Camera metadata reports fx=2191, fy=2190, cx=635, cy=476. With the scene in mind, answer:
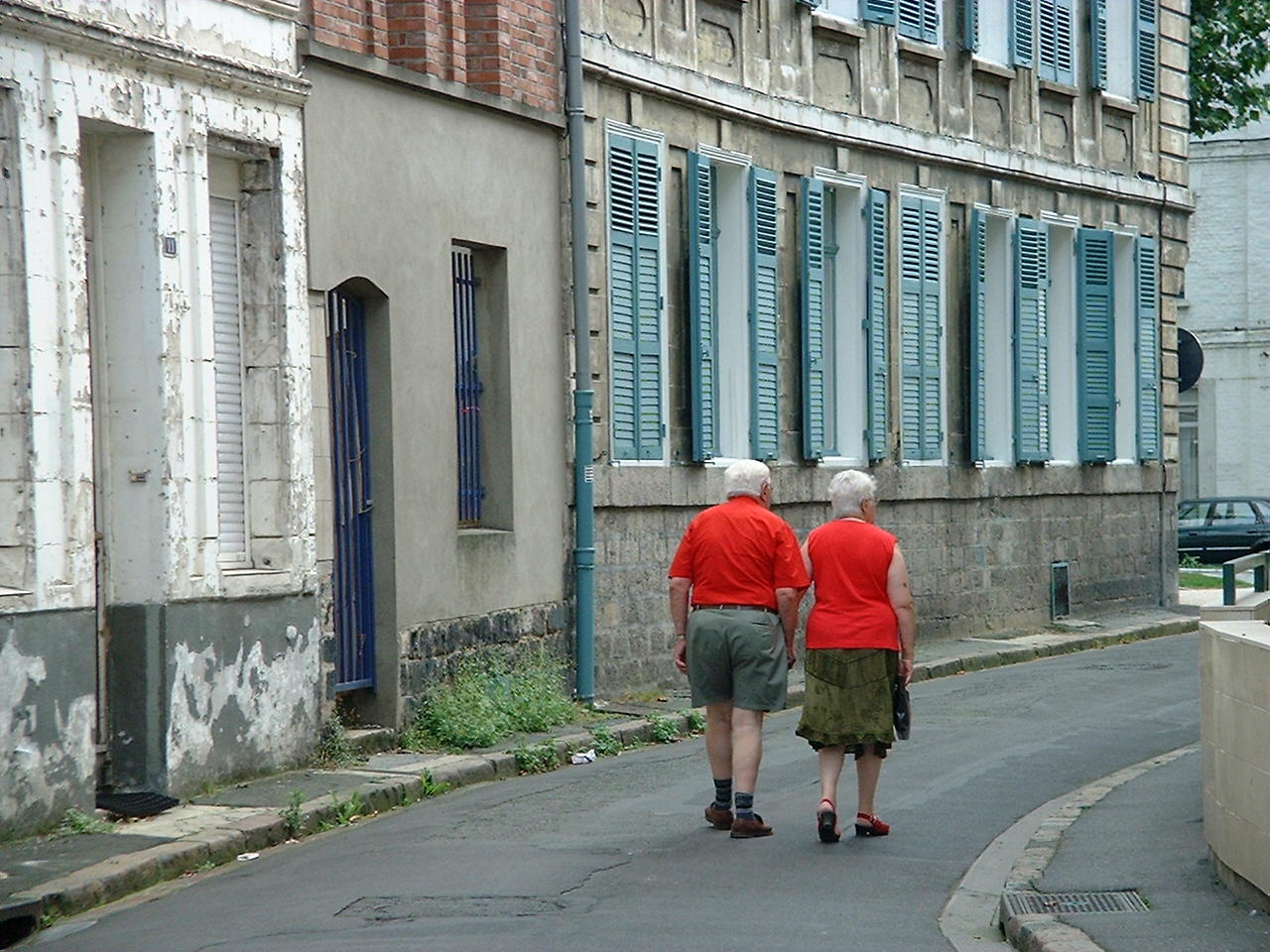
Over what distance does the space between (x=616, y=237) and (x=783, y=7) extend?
3496 millimetres

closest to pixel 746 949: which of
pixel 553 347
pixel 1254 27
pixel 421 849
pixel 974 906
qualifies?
pixel 974 906

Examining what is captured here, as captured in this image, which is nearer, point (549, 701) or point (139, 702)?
point (139, 702)

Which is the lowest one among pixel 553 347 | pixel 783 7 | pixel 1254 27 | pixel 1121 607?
pixel 1121 607

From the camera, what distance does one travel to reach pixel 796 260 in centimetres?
1848

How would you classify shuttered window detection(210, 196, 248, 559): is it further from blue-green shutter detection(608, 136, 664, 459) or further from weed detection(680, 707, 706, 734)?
blue-green shutter detection(608, 136, 664, 459)

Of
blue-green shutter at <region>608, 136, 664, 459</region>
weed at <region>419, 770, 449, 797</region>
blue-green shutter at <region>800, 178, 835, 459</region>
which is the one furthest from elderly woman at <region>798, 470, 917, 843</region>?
blue-green shutter at <region>800, 178, 835, 459</region>

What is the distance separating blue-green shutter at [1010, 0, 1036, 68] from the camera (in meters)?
21.7

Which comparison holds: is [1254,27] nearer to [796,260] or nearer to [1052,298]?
[1052,298]

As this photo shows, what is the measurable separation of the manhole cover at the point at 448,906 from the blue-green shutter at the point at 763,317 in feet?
32.6

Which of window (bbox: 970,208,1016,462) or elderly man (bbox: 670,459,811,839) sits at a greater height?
window (bbox: 970,208,1016,462)

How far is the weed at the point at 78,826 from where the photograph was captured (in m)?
9.61

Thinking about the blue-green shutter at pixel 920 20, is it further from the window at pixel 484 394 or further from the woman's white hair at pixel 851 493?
the woman's white hair at pixel 851 493

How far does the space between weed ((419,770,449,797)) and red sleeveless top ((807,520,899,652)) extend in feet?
9.08

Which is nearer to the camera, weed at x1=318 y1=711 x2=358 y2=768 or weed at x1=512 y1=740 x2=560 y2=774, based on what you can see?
weed at x1=318 y1=711 x2=358 y2=768
